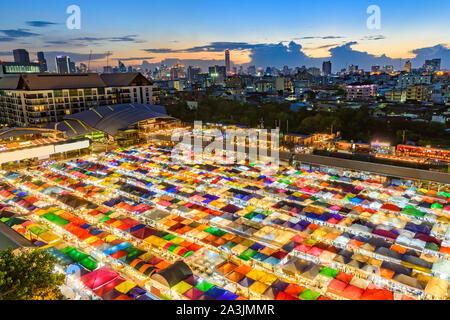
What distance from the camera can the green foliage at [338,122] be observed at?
Answer: 984 inches

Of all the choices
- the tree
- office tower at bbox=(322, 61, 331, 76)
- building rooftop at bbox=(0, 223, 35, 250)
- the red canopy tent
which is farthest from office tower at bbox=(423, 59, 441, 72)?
the tree

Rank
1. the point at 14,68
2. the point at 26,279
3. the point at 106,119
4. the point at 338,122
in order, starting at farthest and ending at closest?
the point at 14,68 → the point at 106,119 → the point at 338,122 → the point at 26,279

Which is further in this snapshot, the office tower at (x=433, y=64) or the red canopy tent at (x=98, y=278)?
the office tower at (x=433, y=64)

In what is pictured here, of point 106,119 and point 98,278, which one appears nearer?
point 98,278

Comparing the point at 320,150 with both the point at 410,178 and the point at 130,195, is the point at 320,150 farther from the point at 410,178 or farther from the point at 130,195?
the point at 130,195

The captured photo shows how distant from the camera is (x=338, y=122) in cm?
2711

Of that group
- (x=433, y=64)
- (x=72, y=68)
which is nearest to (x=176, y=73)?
(x=72, y=68)

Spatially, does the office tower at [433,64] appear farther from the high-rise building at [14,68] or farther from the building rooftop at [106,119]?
the high-rise building at [14,68]

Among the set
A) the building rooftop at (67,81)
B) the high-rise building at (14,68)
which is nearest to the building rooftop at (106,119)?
the building rooftop at (67,81)

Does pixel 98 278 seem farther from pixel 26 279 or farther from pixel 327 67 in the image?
pixel 327 67

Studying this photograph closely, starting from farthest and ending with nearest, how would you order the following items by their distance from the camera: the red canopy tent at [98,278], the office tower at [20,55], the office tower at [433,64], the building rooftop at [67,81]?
the office tower at [433,64]
the office tower at [20,55]
the building rooftop at [67,81]
the red canopy tent at [98,278]

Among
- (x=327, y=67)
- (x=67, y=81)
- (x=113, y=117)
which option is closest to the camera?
(x=113, y=117)

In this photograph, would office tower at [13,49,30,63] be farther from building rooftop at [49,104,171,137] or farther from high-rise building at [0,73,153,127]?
building rooftop at [49,104,171,137]
